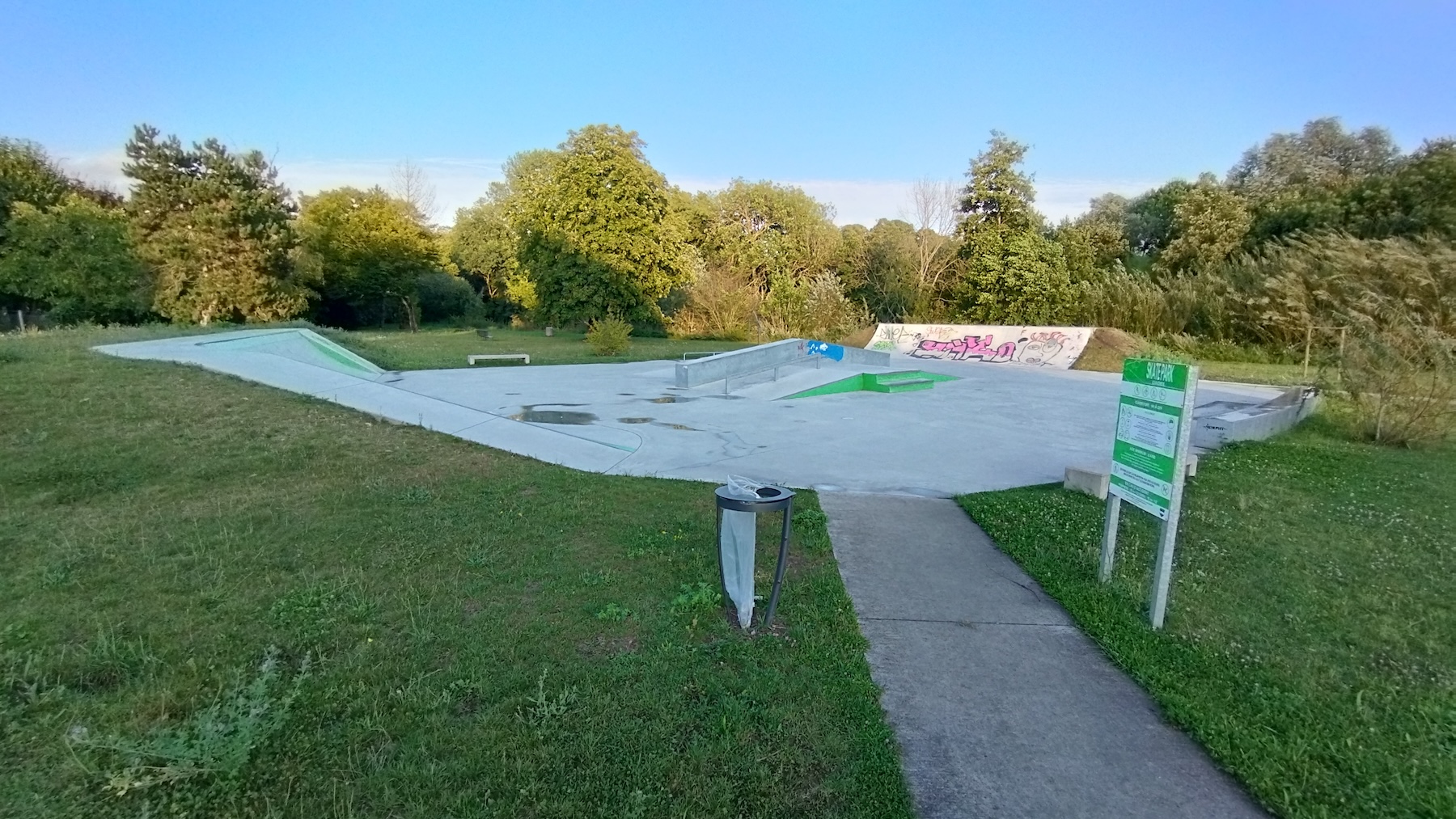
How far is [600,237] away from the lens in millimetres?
28594

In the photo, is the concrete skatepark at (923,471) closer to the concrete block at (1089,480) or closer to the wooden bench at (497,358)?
the concrete block at (1089,480)

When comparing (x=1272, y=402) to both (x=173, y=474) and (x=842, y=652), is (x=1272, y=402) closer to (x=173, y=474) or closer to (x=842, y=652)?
(x=842, y=652)

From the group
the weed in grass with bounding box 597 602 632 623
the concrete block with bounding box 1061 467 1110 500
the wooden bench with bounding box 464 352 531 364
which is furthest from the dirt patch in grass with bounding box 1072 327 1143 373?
the weed in grass with bounding box 597 602 632 623

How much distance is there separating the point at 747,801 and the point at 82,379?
973 cm

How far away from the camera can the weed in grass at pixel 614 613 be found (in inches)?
131

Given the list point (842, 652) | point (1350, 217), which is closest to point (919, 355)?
point (1350, 217)

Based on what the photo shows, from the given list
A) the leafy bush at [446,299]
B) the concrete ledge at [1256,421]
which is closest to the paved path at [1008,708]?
the concrete ledge at [1256,421]

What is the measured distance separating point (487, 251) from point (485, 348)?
91.3ft

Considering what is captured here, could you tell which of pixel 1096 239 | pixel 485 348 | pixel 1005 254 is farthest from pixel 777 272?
pixel 485 348

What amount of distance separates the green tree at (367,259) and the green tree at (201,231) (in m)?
6.79

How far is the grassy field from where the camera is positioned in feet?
7.77

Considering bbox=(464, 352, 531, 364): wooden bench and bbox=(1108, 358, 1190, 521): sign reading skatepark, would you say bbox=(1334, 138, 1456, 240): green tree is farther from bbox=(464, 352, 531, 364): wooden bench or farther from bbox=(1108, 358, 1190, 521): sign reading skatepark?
bbox=(464, 352, 531, 364): wooden bench

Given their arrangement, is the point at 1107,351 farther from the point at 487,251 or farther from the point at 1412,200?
the point at 487,251

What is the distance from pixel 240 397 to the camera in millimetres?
8188
